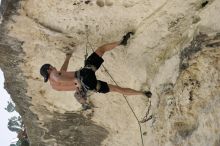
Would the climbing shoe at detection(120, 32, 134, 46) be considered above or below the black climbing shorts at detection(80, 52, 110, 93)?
above

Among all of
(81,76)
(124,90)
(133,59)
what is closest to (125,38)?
(133,59)

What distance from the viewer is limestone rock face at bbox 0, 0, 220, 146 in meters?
4.29

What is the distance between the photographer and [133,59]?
5.21 meters

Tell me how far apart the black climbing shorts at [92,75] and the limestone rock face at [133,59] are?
0.42 m

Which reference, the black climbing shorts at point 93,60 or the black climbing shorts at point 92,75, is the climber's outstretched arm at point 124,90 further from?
the black climbing shorts at point 93,60

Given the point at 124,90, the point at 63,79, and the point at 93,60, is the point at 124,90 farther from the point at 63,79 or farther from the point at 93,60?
the point at 63,79

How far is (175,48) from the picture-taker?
15.7 feet

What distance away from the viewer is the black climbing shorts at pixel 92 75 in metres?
4.54

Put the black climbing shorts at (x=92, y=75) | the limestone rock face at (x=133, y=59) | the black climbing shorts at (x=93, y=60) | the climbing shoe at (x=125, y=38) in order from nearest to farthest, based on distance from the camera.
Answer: the limestone rock face at (x=133, y=59)
the black climbing shorts at (x=92, y=75)
the black climbing shorts at (x=93, y=60)
the climbing shoe at (x=125, y=38)

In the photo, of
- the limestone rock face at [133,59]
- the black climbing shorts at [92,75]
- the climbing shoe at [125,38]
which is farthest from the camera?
the climbing shoe at [125,38]

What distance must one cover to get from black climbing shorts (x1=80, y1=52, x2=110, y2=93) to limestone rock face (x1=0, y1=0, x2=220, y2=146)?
0.42m

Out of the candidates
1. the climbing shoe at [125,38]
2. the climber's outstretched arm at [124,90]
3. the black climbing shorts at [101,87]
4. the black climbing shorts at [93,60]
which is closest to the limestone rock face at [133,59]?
the climbing shoe at [125,38]

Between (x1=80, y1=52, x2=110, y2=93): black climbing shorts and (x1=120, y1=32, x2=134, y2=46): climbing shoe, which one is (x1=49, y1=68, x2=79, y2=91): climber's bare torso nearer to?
(x1=80, y1=52, x2=110, y2=93): black climbing shorts

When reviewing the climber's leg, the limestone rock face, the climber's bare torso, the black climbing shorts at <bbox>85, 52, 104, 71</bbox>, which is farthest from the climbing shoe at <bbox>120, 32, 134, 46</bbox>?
the climber's bare torso
